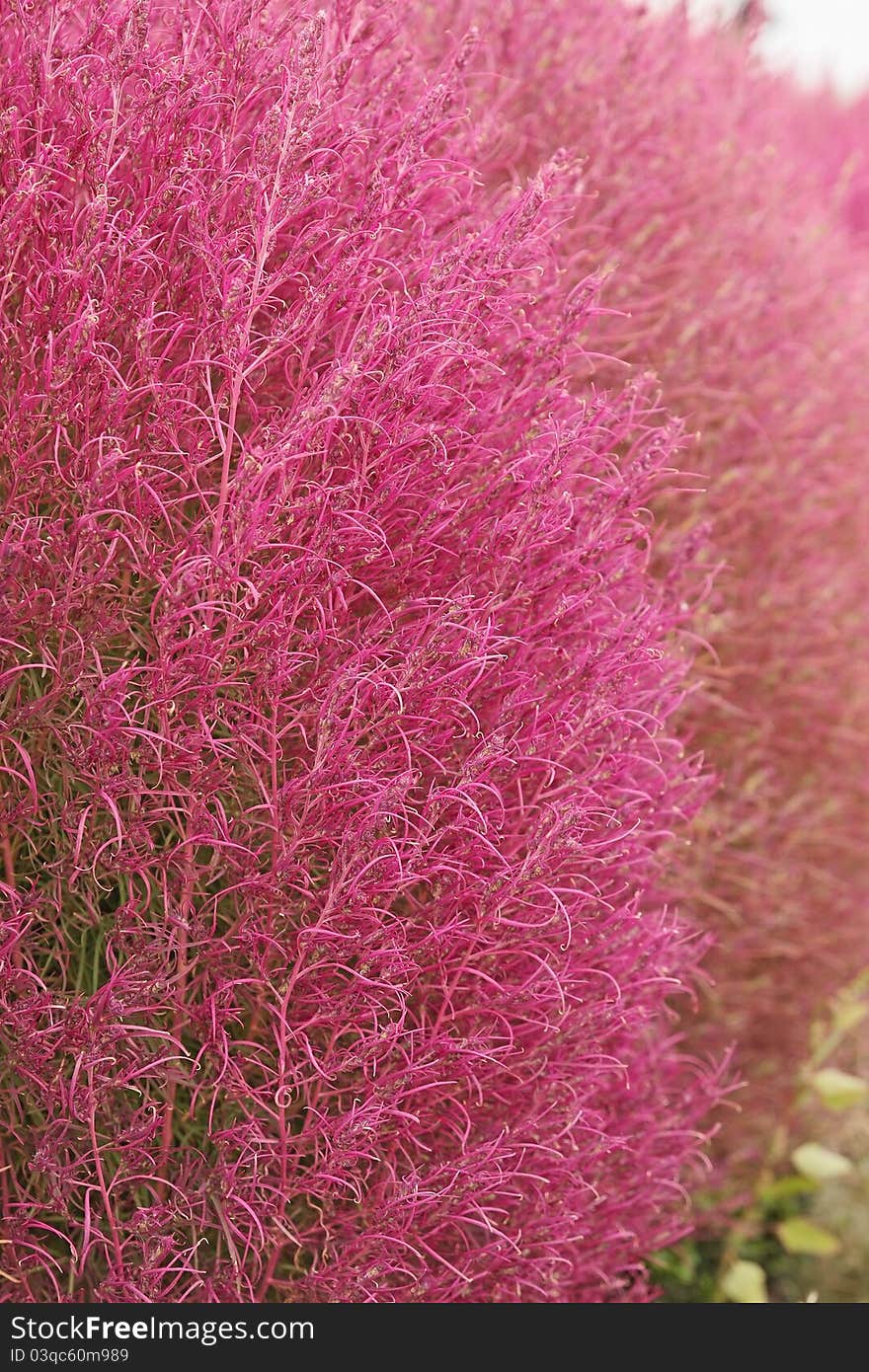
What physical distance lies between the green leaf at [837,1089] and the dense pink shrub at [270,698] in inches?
60.7

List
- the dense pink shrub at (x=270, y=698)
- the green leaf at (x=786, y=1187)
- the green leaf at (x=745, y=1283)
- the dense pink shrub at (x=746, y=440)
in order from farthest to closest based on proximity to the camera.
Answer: the green leaf at (x=786, y=1187) → the green leaf at (x=745, y=1283) → the dense pink shrub at (x=746, y=440) → the dense pink shrub at (x=270, y=698)

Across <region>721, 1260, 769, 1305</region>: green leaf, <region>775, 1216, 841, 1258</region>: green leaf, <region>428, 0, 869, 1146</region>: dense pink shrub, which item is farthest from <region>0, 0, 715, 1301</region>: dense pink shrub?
<region>775, 1216, 841, 1258</region>: green leaf

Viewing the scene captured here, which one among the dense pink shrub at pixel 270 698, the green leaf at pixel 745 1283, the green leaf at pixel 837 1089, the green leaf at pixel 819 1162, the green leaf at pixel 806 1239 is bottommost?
the green leaf at pixel 745 1283

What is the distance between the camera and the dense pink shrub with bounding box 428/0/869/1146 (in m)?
3.31

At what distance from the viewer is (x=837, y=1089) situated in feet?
11.8

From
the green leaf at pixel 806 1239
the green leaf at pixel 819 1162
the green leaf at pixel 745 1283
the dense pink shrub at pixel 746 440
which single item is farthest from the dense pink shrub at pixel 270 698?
the green leaf at pixel 806 1239

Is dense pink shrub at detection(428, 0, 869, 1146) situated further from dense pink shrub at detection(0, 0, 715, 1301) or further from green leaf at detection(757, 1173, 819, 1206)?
dense pink shrub at detection(0, 0, 715, 1301)

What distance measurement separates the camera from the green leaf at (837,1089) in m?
3.57

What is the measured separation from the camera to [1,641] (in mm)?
1890

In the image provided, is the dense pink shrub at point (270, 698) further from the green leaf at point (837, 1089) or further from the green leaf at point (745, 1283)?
the green leaf at point (837, 1089)

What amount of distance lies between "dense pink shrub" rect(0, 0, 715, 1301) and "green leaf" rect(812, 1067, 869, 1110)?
1543 mm

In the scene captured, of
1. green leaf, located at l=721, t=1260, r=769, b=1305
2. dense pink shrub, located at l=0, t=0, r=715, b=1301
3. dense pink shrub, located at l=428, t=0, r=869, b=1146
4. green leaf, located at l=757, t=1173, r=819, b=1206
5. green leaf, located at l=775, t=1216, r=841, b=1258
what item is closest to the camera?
dense pink shrub, located at l=0, t=0, r=715, b=1301

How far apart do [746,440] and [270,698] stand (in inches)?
84.1
